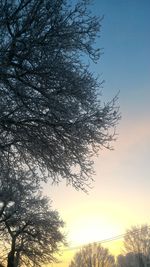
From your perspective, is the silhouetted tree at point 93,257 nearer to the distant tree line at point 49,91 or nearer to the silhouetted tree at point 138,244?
the silhouetted tree at point 138,244

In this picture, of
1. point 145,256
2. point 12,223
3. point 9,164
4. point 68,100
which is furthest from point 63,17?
point 145,256

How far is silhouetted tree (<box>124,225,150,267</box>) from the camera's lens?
59.1m

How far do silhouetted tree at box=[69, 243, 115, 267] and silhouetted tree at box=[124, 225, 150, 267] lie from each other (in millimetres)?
4938

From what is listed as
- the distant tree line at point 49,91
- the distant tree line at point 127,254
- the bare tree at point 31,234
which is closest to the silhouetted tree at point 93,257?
the distant tree line at point 127,254

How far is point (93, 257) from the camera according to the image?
209 ft

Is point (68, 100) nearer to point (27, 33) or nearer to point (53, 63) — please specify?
point (53, 63)

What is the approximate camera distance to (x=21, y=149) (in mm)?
10805

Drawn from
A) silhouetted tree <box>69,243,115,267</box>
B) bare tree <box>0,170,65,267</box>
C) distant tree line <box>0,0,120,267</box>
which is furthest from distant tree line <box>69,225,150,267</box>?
distant tree line <box>0,0,120,267</box>

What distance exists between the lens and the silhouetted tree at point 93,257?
61.3 m

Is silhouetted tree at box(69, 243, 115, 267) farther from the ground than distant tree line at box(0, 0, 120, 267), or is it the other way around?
silhouetted tree at box(69, 243, 115, 267)

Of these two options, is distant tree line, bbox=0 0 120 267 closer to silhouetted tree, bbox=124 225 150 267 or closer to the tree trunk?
the tree trunk

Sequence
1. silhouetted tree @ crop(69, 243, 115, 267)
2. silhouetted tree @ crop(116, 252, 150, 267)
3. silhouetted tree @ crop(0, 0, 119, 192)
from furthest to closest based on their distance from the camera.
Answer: silhouetted tree @ crop(69, 243, 115, 267) → silhouetted tree @ crop(116, 252, 150, 267) → silhouetted tree @ crop(0, 0, 119, 192)

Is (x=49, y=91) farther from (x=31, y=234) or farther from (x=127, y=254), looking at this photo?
(x=127, y=254)

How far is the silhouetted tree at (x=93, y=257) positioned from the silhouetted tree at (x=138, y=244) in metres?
4.94
